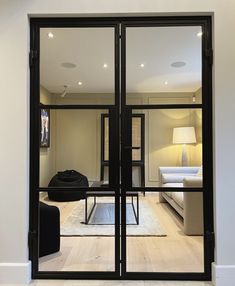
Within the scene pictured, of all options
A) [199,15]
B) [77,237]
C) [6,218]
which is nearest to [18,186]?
[6,218]

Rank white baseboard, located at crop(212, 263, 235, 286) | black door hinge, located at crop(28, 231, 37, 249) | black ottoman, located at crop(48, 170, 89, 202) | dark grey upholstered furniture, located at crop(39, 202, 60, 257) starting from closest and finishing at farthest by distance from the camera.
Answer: white baseboard, located at crop(212, 263, 235, 286)
black door hinge, located at crop(28, 231, 37, 249)
black ottoman, located at crop(48, 170, 89, 202)
dark grey upholstered furniture, located at crop(39, 202, 60, 257)

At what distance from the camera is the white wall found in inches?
88.3

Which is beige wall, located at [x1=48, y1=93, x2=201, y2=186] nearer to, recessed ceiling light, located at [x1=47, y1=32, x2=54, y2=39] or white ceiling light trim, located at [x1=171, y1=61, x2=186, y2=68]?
white ceiling light trim, located at [x1=171, y1=61, x2=186, y2=68]

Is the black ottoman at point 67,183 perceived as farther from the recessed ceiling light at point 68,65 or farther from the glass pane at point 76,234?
the recessed ceiling light at point 68,65

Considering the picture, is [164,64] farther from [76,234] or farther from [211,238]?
[76,234]

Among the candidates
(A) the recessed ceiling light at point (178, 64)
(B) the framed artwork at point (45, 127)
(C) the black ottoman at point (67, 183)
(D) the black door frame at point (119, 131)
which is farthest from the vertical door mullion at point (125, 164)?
(B) the framed artwork at point (45, 127)

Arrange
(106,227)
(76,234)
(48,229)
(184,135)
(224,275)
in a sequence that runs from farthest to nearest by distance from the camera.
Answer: (76,234) → (106,227) → (48,229) → (184,135) → (224,275)

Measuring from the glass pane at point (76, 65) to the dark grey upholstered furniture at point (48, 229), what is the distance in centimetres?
110

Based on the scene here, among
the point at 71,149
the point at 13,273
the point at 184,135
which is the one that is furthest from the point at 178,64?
the point at 13,273

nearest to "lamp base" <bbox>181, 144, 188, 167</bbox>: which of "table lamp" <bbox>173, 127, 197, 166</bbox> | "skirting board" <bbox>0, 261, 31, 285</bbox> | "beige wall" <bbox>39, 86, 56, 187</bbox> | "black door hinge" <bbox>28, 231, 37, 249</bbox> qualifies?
"table lamp" <bbox>173, 127, 197, 166</bbox>

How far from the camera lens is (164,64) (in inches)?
97.1

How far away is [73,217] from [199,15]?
2.36 meters

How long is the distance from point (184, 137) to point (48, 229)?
5.43 feet

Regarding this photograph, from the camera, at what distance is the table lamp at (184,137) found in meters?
2.37
